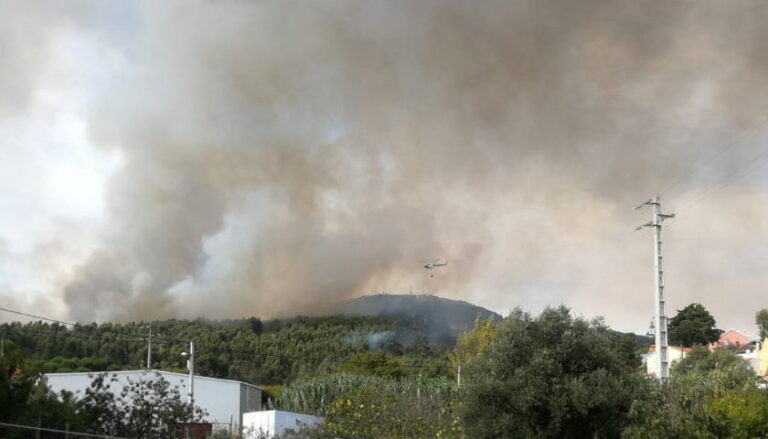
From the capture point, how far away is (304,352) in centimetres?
14500

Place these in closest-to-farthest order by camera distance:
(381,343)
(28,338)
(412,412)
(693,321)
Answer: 1. (412,412)
2. (28,338)
3. (693,321)
4. (381,343)

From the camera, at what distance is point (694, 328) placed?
12556 cm

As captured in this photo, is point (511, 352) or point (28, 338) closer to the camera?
point (511, 352)

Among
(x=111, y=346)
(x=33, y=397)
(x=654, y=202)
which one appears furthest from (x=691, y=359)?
(x=33, y=397)

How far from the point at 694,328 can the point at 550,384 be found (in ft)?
321

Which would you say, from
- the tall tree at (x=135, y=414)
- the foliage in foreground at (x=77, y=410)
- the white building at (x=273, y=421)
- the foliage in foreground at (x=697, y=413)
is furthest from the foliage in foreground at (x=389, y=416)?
the foliage in foreground at (x=697, y=413)

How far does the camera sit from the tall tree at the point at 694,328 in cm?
12550

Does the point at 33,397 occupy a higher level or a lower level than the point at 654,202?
lower

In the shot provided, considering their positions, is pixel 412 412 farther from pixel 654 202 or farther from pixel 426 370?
pixel 426 370

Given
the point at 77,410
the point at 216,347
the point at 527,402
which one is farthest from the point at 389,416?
the point at 216,347

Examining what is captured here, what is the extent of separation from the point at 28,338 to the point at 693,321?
87814 mm

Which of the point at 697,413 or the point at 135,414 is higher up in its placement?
the point at 697,413

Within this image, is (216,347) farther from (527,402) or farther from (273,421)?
(527,402)

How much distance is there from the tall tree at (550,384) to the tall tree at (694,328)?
308ft
